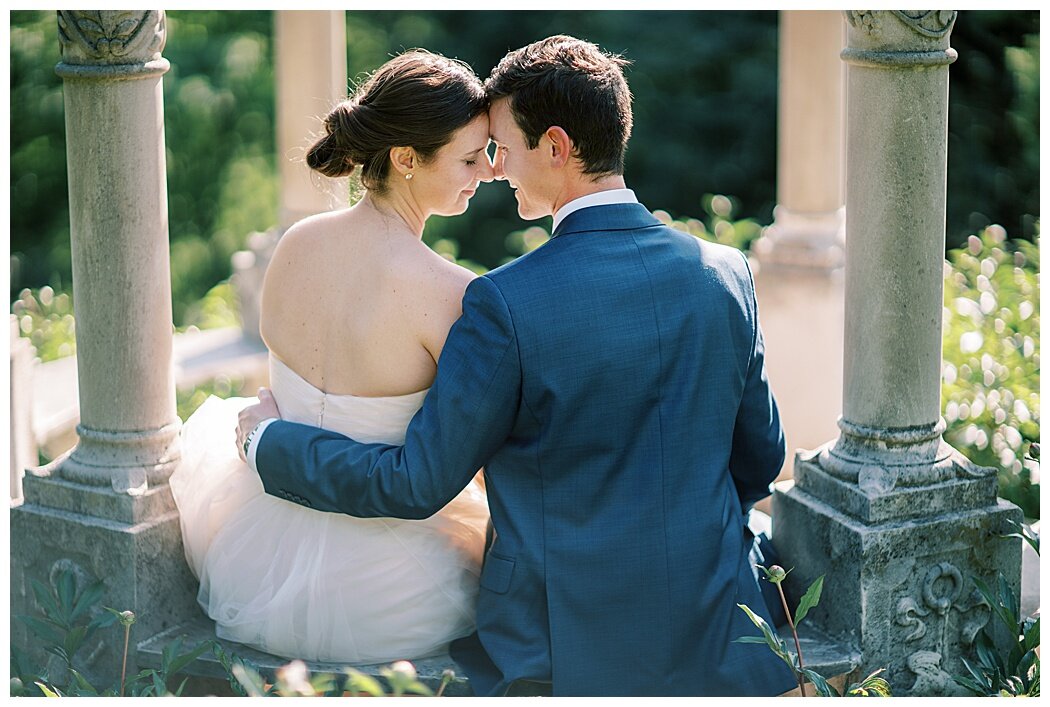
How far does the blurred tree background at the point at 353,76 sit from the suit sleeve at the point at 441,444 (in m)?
8.16

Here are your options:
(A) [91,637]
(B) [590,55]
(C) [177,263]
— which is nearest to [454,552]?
(A) [91,637]

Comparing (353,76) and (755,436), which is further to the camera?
(353,76)

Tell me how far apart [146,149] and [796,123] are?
3981mm

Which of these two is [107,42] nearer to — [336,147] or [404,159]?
[336,147]

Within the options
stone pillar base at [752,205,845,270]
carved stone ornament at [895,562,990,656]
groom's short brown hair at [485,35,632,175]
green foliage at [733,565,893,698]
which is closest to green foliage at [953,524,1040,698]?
carved stone ornament at [895,562,990,656]

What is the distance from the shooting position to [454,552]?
321 cm

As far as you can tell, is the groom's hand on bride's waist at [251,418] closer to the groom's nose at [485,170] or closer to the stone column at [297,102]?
the groom's nose at [485,170]

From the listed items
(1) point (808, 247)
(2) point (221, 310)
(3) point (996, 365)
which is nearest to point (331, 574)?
(3) point (996, 365)

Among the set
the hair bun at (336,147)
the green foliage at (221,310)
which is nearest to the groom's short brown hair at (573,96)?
the hair bun at (336,147)

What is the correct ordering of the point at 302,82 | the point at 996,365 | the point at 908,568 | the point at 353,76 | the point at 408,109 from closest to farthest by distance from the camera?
the point at 408,109 → the point at 908,568 → the point at 996,365 → the point at 302,82 → the point at 353,76

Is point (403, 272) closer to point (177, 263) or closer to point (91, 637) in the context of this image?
point (91, 637)

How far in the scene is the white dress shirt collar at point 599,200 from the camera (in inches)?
117

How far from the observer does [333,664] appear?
313 cm

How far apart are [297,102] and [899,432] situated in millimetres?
4933
